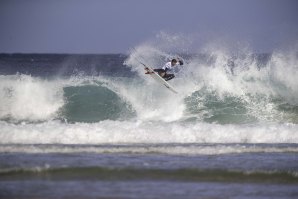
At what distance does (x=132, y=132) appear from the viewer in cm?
1638

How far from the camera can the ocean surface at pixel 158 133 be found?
398 inches

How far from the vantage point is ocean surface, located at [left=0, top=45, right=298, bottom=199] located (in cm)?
1012

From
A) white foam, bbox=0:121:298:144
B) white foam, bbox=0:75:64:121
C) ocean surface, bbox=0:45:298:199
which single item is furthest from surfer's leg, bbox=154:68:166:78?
white foam, bbox=0:75:64:121

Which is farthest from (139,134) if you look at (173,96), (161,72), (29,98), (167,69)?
(29,98)

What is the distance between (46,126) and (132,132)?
8.58ft

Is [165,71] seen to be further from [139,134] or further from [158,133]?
[139,134]

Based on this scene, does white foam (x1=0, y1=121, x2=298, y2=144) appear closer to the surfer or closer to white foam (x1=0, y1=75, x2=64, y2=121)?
the surfer

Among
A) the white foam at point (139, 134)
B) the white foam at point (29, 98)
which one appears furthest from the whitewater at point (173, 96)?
the white foam at point (139, 134)

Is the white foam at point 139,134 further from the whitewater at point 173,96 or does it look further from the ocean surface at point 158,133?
the whitewater at point 173,96

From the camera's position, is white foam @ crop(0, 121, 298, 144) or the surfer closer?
white foam @ crop(0, 121, 298, 144)

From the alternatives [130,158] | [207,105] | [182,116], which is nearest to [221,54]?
[207,105]

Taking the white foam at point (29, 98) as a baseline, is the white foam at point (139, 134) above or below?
below

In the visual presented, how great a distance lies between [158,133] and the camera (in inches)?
643

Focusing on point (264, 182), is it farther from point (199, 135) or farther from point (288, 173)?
point (199, 135)
